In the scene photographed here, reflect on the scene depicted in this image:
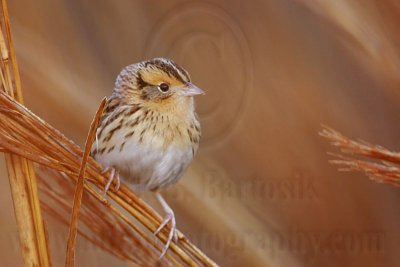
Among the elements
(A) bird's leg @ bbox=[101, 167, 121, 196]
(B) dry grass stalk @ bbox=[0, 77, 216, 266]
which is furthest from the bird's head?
(B) dry grass stalk @ bbox=[0, 77, 216, 266]

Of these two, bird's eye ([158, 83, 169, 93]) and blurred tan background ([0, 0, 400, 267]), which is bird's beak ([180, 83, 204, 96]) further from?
blurred tan background ([0, 0, 400, 267])

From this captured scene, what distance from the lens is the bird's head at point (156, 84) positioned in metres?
0.92

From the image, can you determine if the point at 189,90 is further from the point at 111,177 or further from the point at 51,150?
the point at 51,150

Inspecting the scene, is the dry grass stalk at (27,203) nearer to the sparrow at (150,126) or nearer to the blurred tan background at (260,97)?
the sparrow at (150,126)

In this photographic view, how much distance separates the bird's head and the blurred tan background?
0.09 metres

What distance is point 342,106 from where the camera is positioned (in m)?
1.05

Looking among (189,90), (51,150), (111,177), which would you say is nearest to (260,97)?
(189,90)

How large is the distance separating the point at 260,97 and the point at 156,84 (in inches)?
8.0

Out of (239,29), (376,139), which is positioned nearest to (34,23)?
(239,29)

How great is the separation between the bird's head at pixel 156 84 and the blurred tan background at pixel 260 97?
0.09 metres

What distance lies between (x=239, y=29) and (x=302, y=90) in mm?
137

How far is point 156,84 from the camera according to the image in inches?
36.6

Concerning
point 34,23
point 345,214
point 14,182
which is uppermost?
point 345,214

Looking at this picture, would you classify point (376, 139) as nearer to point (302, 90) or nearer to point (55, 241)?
point (302, 90)
